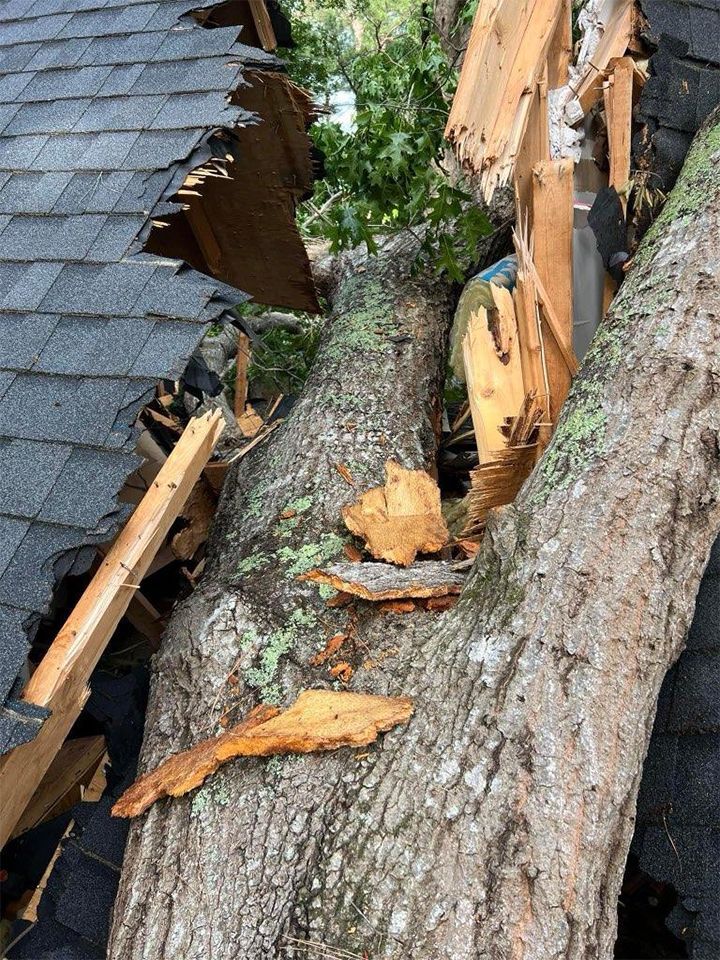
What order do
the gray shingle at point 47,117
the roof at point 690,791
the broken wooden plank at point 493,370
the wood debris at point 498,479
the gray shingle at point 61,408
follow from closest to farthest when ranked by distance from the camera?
the roof at point 690,791
the gray shingle at point 61,408
the wood debris at point 498,479
the gray shingle at point 47,117
the broken wooden plank at point 493,370

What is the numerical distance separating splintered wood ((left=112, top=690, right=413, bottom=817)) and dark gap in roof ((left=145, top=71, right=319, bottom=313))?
2.08 meters

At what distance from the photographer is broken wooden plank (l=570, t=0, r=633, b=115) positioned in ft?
10.3

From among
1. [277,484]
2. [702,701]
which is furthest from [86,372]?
[702,701]

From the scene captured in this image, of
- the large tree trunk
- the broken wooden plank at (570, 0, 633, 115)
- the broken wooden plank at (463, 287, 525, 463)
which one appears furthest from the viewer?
the broken wooden plank at (570, 0, 633, 115)

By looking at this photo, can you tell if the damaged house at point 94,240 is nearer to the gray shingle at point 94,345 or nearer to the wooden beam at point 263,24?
the gray shingle at point 94,345

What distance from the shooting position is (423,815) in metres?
1.59

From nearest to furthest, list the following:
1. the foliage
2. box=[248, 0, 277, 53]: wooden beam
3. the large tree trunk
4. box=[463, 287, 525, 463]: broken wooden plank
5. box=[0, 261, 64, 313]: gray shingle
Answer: the large tree trunk → box=[0, 261, 64, 313]: gray shingle → box=[463, 287, 525, 463]: broken wooden plank → the foliage → box=[248, 0, 277, 53]: wooden beam

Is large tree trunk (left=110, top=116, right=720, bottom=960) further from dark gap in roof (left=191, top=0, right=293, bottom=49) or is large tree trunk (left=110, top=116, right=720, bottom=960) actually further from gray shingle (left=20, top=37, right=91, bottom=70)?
dark gap in roof (left=191, top=0, right=293, bottom=49)

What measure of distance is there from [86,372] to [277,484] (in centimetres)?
97

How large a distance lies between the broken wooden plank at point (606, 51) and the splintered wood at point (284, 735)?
2870 millimetres

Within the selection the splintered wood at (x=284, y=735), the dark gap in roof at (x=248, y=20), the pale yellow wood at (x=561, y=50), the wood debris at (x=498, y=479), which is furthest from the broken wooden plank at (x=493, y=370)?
the dark gap in roof at (x=248, y=20)

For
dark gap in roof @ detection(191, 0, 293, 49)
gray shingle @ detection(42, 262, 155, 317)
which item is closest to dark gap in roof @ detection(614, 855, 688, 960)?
gray shingle @ detection(42, 262, 155, 317)

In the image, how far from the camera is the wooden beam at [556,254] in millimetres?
2910

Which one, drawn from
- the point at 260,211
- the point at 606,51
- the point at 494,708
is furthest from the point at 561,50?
the point at 494,708
